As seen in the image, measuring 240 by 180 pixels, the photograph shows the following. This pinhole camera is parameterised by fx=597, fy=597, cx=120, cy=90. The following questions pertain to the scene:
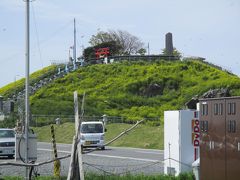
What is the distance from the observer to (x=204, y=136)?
12.5 metres

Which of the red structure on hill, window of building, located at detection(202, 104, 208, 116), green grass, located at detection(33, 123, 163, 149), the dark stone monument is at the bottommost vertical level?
green grass, located at detection(33, 123, 163, 149)

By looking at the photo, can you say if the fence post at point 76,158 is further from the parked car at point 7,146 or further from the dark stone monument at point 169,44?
the dark stone monument at point 169,44

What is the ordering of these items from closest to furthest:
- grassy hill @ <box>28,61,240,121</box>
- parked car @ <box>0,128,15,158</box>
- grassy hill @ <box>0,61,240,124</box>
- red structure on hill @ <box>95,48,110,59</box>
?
1. parked car @ <box>0,128,15,158</box>
2. grassy hill @ <box>0,61,240,124</box>
3. grassy hill @ <box>28,61,240,121</box>
4. red structure on hill @ <box>95,48,110,59</box>

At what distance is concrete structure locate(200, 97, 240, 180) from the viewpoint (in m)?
11.2

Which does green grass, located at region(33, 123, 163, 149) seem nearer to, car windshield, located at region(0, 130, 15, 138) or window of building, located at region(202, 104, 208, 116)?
car windshield, located at region(0, 130, 15, 138)

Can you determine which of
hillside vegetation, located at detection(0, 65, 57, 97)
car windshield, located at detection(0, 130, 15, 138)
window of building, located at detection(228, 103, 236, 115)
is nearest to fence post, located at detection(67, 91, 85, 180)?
window of building, located at detection(228, 103, 236, 115)

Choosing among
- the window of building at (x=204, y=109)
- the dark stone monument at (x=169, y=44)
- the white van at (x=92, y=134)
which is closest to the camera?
the window of building at (x=204, y=109)

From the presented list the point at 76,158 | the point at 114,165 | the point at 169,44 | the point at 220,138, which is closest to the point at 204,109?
the point at 220,138

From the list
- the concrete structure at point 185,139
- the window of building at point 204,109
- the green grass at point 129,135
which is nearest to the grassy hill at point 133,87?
the green grass at point 129,135

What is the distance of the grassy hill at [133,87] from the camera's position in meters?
68.6

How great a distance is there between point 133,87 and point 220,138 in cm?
6835

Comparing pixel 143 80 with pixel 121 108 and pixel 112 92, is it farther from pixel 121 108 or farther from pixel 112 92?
pixel 121 108

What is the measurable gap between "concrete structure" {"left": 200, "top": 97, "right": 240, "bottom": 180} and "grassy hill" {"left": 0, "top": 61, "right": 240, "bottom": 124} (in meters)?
50.9

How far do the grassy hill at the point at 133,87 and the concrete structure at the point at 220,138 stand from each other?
50.9 m
